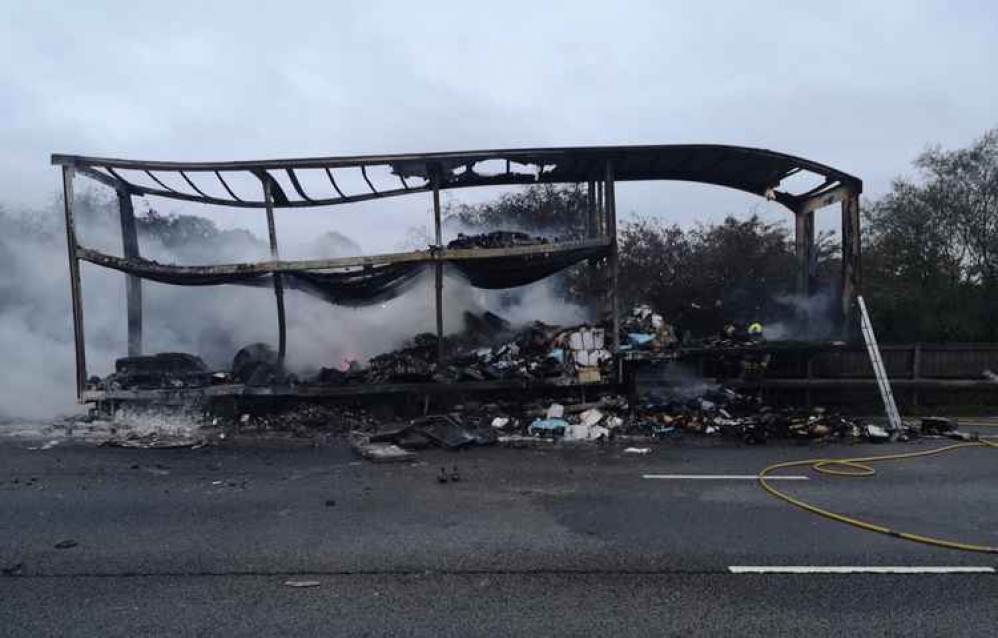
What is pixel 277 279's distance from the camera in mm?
10719

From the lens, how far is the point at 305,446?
8.88 m

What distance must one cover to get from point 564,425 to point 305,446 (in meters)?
3.88

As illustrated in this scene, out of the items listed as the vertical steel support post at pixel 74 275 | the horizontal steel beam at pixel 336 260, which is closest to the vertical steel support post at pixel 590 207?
the horizontal steel beam at pixel 336 260

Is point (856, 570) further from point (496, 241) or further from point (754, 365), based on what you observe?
point (496, 241)

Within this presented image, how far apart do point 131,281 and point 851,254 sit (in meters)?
13.3

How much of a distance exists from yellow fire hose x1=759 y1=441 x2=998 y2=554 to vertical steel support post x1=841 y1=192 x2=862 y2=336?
3.28 meters

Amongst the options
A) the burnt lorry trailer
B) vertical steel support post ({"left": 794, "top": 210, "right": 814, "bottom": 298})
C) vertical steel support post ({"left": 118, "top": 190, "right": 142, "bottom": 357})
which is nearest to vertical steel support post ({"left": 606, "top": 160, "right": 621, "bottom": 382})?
the burnt lorry trailer

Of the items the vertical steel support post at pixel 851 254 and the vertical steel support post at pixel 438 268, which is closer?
the vertical steel support post at pixel 438 268

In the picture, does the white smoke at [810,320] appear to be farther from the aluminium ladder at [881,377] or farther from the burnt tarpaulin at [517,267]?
the burnt tarpaulin at [517,267]

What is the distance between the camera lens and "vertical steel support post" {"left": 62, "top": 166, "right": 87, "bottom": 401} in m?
10.3

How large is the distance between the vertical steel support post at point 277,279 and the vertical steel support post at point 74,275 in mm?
3091

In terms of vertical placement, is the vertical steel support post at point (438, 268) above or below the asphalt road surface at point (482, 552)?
above

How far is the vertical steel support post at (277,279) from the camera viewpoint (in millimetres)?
10719

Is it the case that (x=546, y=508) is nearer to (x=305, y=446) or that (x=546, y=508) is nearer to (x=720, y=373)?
(x=305, y=446)
